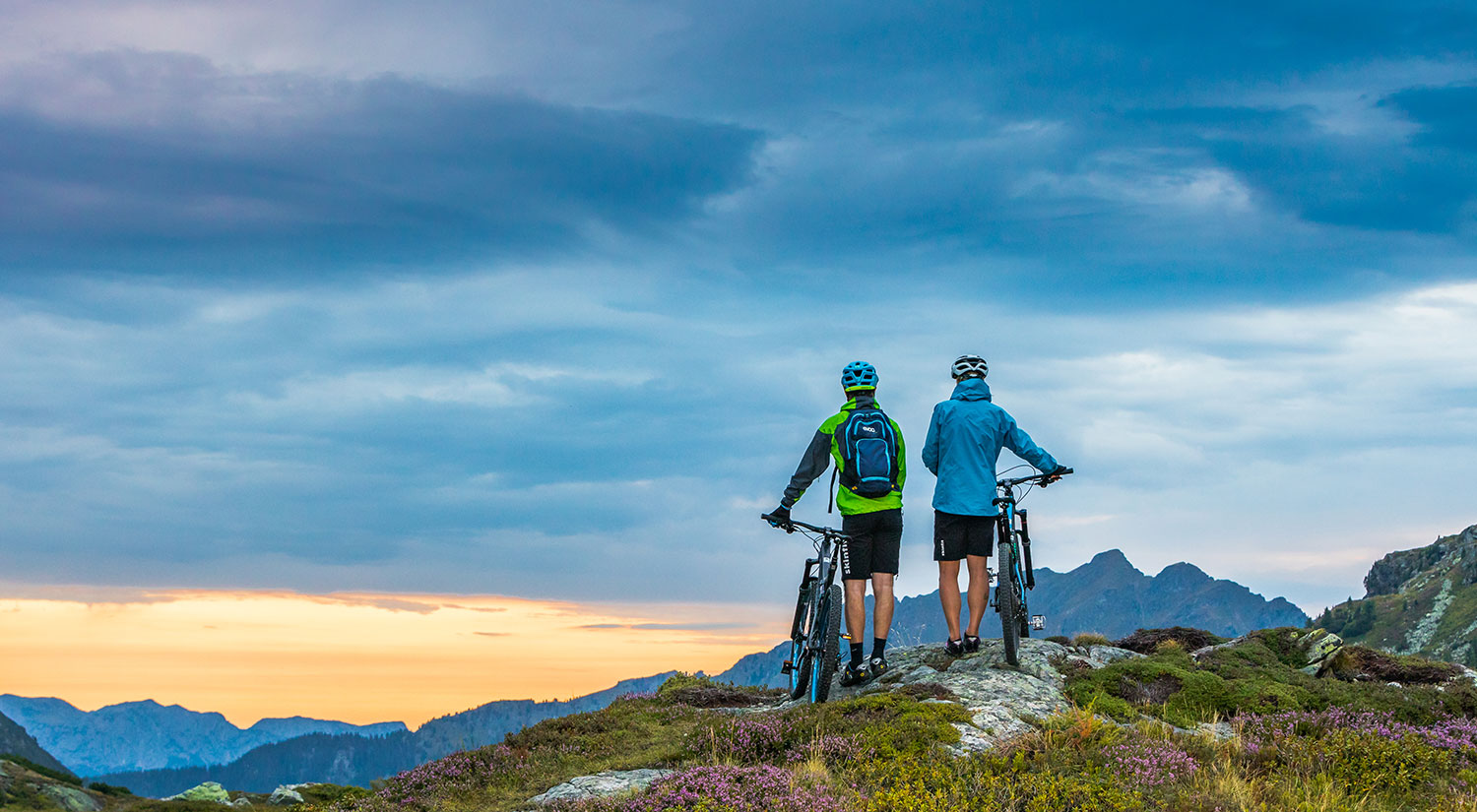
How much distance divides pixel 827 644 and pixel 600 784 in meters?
3.88

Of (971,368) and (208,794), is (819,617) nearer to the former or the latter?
(971,368)

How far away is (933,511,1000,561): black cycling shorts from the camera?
51.5ft

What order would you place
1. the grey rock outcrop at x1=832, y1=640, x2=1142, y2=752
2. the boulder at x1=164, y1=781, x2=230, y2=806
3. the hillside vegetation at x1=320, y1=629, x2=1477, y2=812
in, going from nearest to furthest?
the hillside vegetation at x1=320, y1=629, x2=1477, y2=812 → the grey rock outcrop at x1=832, y1=640, x2=1142, y2=752 → the boulder at x1=164, y1=781, x2=230, y2=806

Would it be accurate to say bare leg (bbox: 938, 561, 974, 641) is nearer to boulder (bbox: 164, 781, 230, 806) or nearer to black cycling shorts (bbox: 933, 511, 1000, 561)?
black cycling shorts (bbox: 933, 511, 1000, 561)

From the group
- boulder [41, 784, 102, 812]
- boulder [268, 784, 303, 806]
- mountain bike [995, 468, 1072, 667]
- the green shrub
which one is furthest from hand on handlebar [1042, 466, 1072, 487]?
boulder [41, 784, 102, 812]

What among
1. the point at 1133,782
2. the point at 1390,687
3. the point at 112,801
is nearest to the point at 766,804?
the point at 1133,782

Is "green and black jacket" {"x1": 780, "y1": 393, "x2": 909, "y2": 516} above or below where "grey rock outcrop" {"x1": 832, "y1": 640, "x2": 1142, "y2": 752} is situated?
above

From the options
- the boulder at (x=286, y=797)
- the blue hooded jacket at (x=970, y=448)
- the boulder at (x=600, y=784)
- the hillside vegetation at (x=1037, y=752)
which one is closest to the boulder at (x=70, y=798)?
the boulder at (x=286, y=797)

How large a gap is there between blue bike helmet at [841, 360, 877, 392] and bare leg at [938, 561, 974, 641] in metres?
2.82

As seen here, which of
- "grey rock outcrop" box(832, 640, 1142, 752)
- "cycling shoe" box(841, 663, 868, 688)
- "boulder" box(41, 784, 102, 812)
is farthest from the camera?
"boulder" box(41, 784, 102, 812)

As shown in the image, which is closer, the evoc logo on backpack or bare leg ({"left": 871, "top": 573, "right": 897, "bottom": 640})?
the evoc logo on backpack

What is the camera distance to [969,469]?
615 inches

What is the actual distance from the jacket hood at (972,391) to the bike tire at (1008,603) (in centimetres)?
211

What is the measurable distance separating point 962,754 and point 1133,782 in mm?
1765
